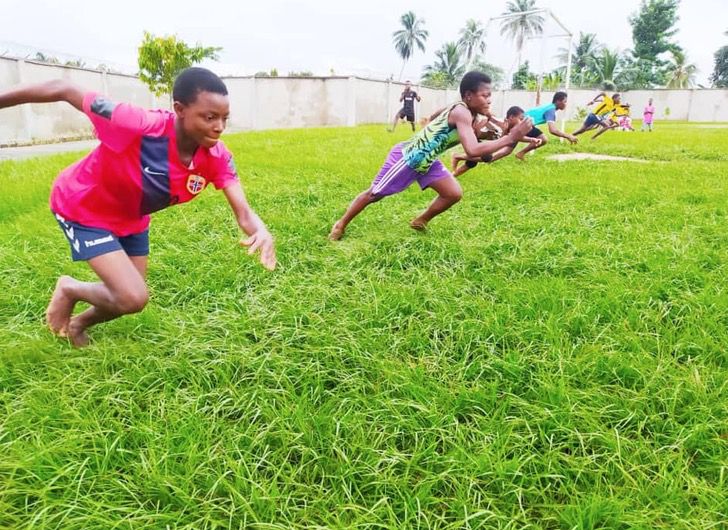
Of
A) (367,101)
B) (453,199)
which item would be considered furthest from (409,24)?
(453,199)

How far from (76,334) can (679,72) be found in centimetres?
5470

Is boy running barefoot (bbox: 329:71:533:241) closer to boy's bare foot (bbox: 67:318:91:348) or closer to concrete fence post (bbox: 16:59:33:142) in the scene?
boy's bare foot (bbox: 67:318:91:348)

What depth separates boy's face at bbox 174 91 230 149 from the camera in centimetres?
216

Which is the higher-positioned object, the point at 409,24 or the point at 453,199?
the point at 409,24

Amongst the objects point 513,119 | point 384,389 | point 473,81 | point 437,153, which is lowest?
point 384,389

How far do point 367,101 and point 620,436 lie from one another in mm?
24332

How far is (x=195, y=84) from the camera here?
217cm

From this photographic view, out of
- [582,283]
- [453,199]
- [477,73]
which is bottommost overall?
[582,283]

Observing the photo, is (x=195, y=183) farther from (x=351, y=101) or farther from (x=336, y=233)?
(x=351, y=101)

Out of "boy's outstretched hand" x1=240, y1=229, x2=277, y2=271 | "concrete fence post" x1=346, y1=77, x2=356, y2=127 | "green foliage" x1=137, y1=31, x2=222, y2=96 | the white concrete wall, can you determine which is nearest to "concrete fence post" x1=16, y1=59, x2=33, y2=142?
the white concrete wall

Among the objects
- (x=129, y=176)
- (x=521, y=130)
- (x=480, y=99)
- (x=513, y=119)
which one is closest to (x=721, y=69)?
(x=513, y=119)

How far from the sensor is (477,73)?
412cm

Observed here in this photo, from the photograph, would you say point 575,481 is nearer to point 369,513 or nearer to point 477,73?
point 369,513

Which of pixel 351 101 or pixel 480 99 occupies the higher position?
pixel 351 101
